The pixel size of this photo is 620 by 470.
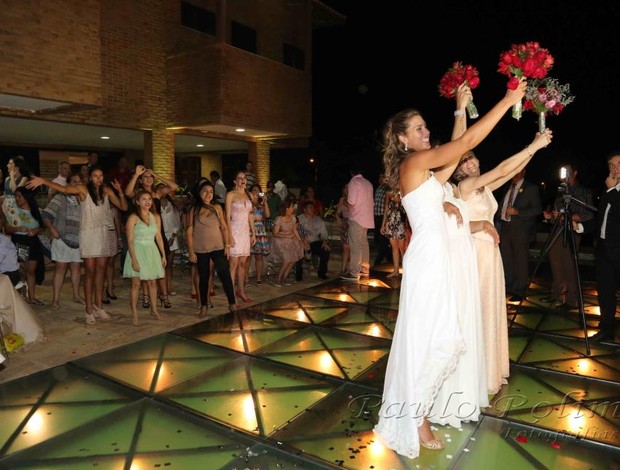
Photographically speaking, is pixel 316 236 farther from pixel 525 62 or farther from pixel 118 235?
pixel 525 62

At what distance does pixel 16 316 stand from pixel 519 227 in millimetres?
6996

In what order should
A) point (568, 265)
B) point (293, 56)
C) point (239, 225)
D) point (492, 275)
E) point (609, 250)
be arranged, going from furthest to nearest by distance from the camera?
point (293, 56) → point (239, 225) → point (568, 265) → point (609, 250) → point (492, 275)

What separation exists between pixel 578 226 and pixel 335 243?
9693 millimetres

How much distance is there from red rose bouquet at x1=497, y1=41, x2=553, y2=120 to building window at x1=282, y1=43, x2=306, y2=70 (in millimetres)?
14887

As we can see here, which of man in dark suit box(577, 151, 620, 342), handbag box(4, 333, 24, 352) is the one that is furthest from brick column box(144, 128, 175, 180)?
man in dark suit box(577, 151, 620, 342)

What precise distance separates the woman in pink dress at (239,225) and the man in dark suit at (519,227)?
13.2 feet

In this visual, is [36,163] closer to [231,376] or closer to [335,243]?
[335,243]

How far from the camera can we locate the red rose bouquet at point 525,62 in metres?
3.26

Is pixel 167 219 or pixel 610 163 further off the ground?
pixel 610 163

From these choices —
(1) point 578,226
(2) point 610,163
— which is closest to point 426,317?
(2) point 610,163

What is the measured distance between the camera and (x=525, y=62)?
3.28 m

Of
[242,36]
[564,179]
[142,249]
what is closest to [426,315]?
[564,179]

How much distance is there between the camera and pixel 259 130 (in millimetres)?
14617

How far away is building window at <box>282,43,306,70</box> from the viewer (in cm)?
1742
